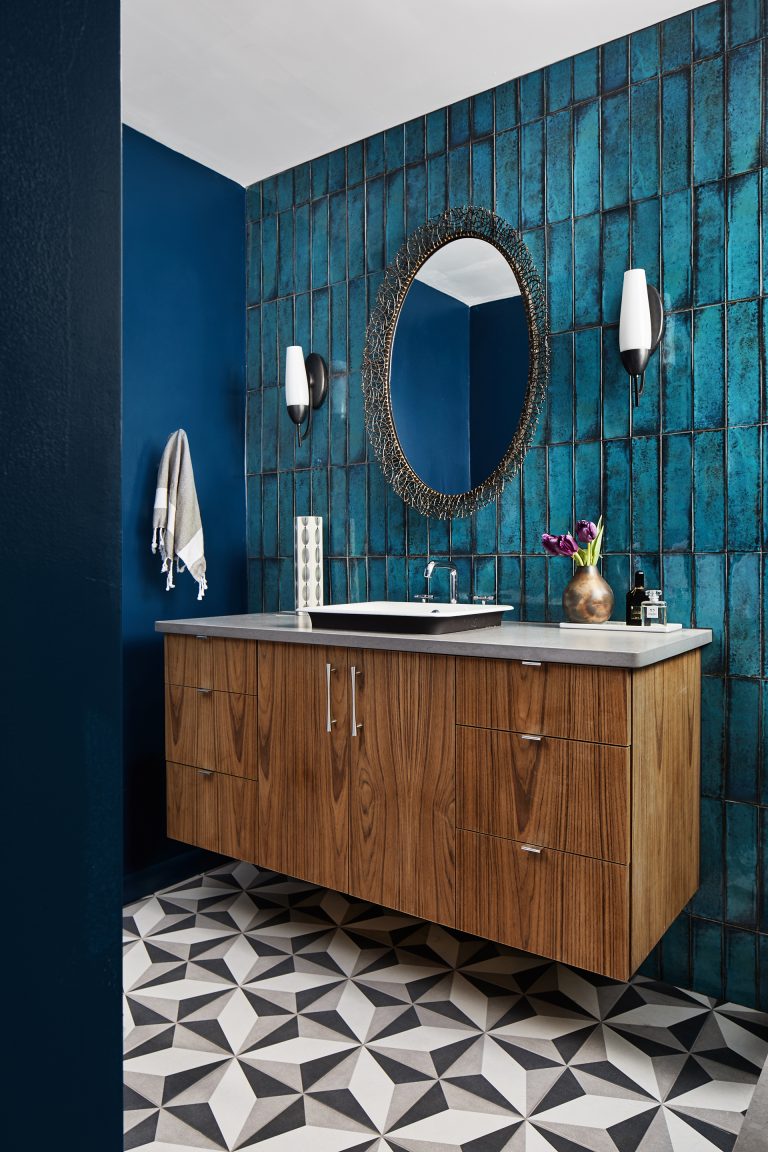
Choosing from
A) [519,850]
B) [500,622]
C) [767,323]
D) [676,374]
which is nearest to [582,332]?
[676,374]

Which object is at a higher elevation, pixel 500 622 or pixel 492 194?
pixel 492 194

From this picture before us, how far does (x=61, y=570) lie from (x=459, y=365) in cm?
221

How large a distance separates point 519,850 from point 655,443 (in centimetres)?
117

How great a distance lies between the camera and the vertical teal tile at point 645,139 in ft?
7.28

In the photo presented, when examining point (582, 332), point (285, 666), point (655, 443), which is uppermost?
point (582, 332)

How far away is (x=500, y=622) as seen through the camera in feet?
7.91

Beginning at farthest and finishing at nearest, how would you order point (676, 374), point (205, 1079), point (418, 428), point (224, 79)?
point (418, 428)
point (224, 79)
point (676, 374)
point (205, 1079)

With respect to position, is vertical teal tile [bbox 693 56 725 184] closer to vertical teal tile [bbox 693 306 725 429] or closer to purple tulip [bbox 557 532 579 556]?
vertical teal tile [bbox 693 306 725 429]

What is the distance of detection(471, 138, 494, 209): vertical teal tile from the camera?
2.56 metres

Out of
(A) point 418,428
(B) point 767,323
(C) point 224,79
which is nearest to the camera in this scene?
(B) point 767,323

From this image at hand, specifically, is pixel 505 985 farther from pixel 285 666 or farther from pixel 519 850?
pixel 285 666

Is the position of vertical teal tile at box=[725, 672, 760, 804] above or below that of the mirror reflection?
below

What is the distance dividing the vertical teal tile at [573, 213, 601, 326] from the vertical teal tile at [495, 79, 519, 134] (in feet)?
1.42

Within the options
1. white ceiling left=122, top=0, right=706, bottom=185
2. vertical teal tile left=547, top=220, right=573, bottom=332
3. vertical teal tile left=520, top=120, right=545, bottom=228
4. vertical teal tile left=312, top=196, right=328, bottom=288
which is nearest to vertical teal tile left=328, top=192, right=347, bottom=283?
vertical teal tile left=312, top=196, right=328, bottom=288
